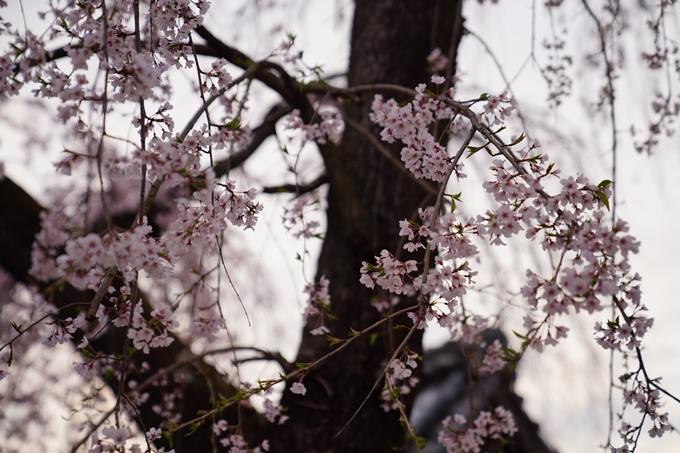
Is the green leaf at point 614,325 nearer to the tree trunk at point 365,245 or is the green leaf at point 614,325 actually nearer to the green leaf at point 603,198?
the green leaf at point 603,198

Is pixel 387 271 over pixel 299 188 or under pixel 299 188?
under

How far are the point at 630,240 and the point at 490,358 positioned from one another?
46.7 inches

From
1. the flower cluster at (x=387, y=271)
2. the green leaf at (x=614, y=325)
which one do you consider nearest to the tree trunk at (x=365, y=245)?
Result: the flower cluster at (x=387, y=271)

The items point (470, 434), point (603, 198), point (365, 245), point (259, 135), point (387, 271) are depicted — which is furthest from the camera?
point (259, 135)

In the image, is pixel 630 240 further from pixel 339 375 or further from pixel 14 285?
Result: pixel 14 285

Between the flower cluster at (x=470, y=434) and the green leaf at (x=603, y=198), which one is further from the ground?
the green leaf at (x=603, y=198)

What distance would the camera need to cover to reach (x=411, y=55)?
2434 mm

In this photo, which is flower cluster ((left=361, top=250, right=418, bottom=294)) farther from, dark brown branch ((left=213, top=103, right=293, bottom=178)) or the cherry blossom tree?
dark brown branch ((left=213, top=103, right=293, bottom=178))

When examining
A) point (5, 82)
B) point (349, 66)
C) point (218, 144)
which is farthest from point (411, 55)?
point (5, 82)

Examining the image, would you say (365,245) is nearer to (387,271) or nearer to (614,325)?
(387,271)

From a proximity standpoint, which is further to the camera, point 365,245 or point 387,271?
point 365,245

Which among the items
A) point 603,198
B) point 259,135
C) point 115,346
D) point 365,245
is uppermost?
point 259,135

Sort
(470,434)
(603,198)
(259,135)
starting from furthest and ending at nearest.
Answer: (259,135)
(470,434)
(603,198)

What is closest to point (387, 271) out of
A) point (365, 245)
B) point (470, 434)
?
point (470, 434)
